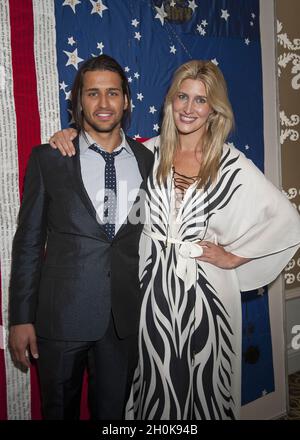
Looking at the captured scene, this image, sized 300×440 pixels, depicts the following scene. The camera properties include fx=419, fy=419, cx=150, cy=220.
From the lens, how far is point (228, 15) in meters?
3.00

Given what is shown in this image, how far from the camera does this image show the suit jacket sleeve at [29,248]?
1.85m

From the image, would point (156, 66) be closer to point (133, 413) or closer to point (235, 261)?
point (235, 261)

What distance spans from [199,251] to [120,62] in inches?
50.5

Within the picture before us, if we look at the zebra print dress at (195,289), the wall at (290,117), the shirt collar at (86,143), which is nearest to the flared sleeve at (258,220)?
the zebra print dress at (195,289)

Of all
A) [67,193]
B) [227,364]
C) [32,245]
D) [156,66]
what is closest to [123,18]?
[156,66]

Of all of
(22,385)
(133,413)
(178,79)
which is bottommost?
(133,413)

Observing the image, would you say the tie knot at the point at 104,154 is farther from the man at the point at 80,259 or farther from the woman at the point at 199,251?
the woman at the point at 199,251

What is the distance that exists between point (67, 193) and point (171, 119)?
79cm

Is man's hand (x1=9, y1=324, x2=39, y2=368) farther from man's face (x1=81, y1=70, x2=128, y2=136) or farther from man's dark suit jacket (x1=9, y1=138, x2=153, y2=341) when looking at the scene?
man's face (x1=81, y1=70, x2=128, y2=136)

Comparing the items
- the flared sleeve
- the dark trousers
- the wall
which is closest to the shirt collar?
the flared sleeve

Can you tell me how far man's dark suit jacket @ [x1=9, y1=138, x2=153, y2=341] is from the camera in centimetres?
185

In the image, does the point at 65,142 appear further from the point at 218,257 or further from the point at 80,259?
the point at 218,257

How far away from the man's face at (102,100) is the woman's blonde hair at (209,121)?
0.36 metres

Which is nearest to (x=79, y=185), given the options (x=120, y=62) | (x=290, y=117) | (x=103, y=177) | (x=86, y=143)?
(x=103, y=177)
